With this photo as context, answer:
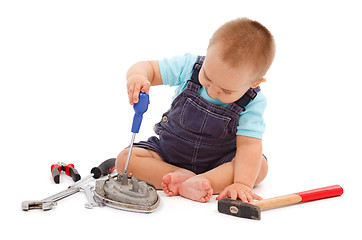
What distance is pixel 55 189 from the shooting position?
5.71 feet

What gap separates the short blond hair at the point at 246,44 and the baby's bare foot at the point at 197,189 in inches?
16.5

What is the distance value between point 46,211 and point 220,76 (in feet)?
2.38

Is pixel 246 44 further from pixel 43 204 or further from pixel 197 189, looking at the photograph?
pixel 43 204

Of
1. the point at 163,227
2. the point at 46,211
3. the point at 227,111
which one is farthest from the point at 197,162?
the point at 46,211

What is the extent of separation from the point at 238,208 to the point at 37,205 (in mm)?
653

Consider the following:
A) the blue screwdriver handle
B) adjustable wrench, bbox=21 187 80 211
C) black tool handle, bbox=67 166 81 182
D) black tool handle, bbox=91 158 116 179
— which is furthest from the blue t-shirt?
adjustable wrench, bbox=21 187 80 211

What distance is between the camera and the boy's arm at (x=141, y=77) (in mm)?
1650

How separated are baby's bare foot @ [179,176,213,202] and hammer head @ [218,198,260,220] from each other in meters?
0.11

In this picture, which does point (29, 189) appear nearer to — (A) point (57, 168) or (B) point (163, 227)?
(A) point (57, 168)

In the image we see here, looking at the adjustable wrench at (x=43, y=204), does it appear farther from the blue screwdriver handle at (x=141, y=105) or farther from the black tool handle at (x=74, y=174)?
the blue screwdriver handle at (x=141, y=105)

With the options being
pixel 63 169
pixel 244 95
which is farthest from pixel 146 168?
pixel 244 95

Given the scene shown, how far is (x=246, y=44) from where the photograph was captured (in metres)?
1.57

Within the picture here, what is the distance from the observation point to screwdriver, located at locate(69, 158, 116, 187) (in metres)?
1.82

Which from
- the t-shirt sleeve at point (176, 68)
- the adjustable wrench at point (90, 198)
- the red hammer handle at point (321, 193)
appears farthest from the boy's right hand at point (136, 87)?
the red hammer handle at point (321, 193)
